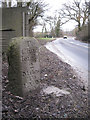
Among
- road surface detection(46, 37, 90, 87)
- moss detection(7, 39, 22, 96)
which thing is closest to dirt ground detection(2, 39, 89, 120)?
moss detection(7, 39, 22, 96)

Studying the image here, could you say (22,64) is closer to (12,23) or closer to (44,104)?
(44,104)

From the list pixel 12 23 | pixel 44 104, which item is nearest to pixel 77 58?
pixel 12 23

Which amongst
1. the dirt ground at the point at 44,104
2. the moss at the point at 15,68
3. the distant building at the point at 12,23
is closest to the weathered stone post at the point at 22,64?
the moss at the point at 15,68

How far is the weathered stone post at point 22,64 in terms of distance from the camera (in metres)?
3.31

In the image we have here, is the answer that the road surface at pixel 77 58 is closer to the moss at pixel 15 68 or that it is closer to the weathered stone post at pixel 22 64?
the weathered stone post at pixel 22 64

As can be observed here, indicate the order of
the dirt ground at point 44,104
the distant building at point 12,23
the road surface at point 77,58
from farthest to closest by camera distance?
the distant building at point 12,23, the road surface at point 77,58, the dirt ground at point 44,104

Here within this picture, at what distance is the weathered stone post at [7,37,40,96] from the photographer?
3.31 m

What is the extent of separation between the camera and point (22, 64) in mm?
3332

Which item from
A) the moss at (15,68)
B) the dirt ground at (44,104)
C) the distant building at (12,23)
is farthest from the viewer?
the distant building at (12,23)

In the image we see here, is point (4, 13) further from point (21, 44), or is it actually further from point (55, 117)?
point (55, 117)

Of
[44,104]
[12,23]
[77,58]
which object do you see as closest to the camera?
[44,104]

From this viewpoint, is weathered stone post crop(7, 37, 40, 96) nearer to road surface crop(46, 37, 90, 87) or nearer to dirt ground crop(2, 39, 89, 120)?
dirt ground crop(2, 39, 89, 120)

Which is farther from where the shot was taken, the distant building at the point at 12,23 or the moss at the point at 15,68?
the distant building at the point at 12,23

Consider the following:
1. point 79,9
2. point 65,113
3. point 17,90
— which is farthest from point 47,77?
point 79,9
